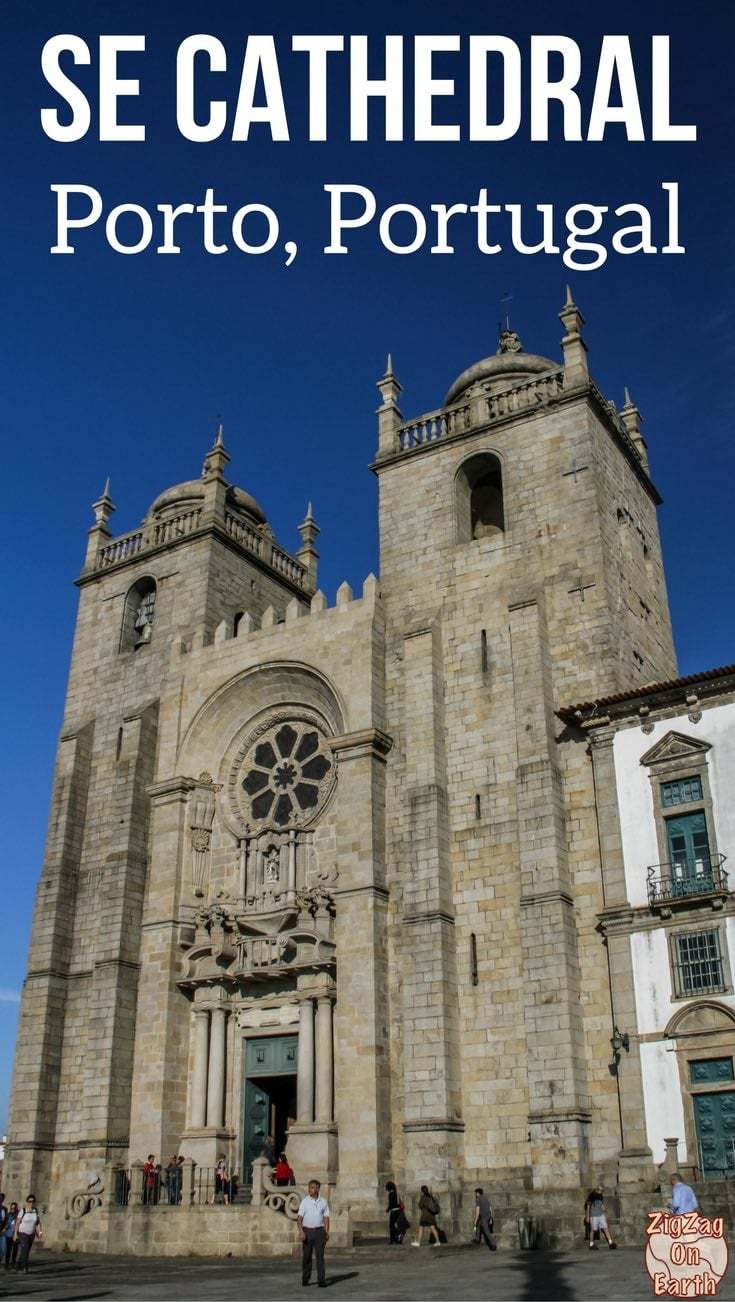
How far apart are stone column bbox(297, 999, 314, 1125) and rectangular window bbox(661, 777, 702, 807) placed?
8013 millimetres

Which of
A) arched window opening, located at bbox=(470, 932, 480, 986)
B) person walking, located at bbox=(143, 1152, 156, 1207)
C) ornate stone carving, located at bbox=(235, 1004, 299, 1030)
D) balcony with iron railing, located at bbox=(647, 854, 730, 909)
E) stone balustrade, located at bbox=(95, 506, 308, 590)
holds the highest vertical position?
stone balustrade, located at bbox=(95, 506, 308, 590)

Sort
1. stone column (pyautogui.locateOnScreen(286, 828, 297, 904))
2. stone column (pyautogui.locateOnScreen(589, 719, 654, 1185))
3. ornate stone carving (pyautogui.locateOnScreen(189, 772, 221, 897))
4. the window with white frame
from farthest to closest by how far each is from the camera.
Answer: ornate stone carving (pyautogui.locateOnScreen(189, 772, 221, 897)) → stone column (pyautogui.locateOnScreen(286, 828, 297, 904)) → the window with white frame → stone column (pyautogui.locateOnScreen(589, 719, 654, 1185))

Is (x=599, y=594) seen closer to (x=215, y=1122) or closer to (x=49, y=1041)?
(x=215, y=1122)

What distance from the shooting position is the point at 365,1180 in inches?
784

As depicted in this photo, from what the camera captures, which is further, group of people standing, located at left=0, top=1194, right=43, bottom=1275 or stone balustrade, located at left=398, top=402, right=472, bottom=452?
stone balustrade, located at left=398, top=402, right=472, bottom=452

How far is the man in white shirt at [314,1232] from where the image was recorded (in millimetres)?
13344

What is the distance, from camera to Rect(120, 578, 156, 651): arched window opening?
31141 millimetres

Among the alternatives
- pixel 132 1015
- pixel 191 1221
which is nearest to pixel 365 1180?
pixel 191 1221

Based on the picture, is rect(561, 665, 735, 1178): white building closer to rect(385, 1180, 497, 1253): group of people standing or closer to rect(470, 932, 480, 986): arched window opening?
rect(385, 1180, 497, 1253): group of people standing

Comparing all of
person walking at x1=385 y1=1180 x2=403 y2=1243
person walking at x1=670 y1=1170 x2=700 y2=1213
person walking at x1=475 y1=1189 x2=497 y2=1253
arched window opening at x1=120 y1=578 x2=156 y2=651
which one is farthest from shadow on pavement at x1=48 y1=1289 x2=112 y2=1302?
arched window opening at x1=120 y1=578 x2=156 y2=651

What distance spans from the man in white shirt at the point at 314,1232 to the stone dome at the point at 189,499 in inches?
896

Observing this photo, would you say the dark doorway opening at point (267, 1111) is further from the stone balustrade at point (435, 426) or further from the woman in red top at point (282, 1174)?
the stone balustrade at point (435, 426)

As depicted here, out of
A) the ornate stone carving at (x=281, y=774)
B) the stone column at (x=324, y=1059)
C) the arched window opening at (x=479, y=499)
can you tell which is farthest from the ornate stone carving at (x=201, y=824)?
Answer: the arched window opening at (x=479, y=499)

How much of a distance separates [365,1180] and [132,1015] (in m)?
7.30
